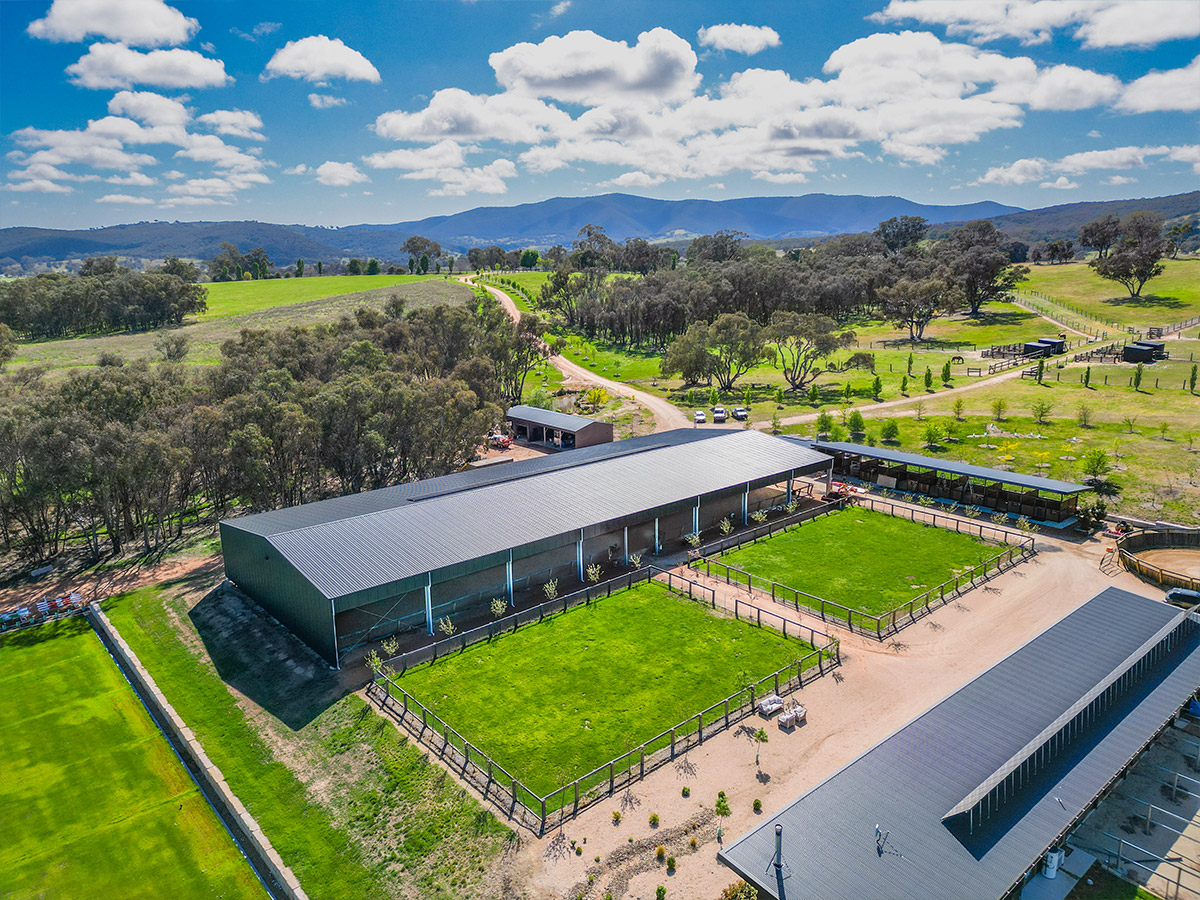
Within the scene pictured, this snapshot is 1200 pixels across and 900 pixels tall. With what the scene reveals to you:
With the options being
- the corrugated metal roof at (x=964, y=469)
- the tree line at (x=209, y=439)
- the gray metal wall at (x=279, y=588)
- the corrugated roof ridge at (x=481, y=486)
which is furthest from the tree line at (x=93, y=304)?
the corrugated metal roof at (x=964, y=469)

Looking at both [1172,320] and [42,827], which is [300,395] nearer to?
[42,827]

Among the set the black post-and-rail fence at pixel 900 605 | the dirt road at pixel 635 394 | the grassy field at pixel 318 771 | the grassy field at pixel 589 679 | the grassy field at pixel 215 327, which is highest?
the grassy field at pixel 215 327

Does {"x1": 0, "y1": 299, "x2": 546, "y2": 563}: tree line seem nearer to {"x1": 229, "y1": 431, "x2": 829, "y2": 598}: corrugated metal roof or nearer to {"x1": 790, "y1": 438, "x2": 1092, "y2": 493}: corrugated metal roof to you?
{"x1": 229, "y1": 431, "x2": 829, "y2": 598}: corrugated metal roof

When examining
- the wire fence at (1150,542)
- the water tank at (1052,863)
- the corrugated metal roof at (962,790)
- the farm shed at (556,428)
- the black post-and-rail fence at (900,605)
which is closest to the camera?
the corrugated metal roof at (962,790)

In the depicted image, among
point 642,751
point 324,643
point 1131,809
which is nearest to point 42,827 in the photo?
point 324,643

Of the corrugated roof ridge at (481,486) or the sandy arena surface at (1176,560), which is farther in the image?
the sandy arena surface at (1176,560)

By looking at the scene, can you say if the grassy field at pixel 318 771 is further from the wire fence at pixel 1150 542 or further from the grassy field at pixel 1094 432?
the grassy field at pixel 1094 432

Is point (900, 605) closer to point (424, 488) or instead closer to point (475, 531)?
point (475, 531)
